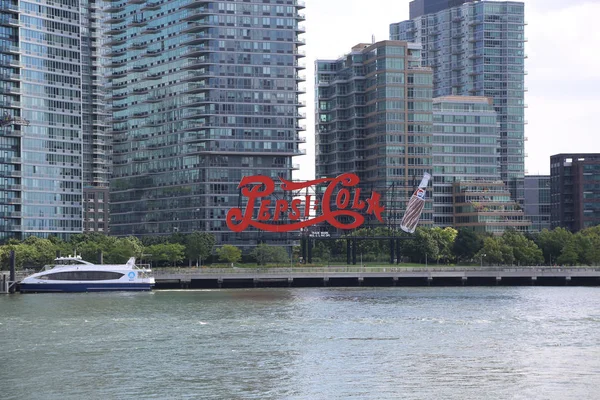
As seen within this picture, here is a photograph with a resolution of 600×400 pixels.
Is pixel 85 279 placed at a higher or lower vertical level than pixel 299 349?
higher

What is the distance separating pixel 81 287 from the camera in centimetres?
17938

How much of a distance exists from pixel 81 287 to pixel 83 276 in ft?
6.04

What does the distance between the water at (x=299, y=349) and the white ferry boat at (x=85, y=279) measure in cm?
1960

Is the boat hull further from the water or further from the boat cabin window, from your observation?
the water

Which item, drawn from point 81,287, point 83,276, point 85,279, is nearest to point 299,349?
point 81,287

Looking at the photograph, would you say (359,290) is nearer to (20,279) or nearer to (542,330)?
(20,279)

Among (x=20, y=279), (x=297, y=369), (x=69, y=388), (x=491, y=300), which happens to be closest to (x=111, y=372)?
(x=69, y=388)

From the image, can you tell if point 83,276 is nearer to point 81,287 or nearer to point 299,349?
point 81,287

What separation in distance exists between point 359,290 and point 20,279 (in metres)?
54.8

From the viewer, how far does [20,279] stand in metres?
183

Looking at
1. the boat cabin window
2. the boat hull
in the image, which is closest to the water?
the boat hull

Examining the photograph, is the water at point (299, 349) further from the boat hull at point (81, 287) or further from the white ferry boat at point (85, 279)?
the white ferry boat at point (85, 279)

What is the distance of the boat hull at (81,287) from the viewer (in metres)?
177

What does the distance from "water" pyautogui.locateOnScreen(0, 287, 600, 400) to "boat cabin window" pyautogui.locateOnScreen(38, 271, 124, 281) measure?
66.4ft
